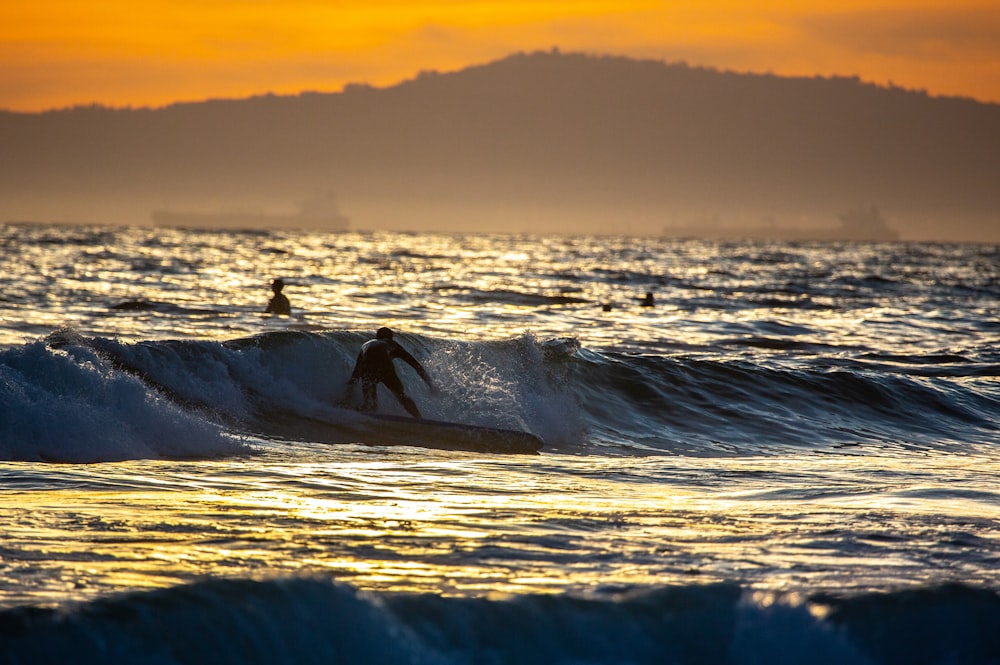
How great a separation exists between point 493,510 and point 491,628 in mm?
2666

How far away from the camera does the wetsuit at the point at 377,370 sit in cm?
1532

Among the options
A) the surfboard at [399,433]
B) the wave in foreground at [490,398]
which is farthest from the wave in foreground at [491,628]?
the surfboard at [399,433]

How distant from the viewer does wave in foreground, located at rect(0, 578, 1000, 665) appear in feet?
20.3

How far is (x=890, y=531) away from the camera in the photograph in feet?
28.8

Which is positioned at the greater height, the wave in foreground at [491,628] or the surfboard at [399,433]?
the surfboard at [399,433]

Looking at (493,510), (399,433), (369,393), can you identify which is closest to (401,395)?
(369,393)

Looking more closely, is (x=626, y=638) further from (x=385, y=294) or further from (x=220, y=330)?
(x=385, y=294)

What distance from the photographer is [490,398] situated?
16.7 meters

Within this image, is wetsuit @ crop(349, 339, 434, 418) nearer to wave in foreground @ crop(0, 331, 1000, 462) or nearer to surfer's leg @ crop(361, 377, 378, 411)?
surfer's leg @ crop(361, 377, 378, 411)

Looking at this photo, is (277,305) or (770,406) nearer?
(770,406)

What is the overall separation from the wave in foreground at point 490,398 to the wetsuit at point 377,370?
390 mm

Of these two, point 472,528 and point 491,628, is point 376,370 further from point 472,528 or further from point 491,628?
point 491,628

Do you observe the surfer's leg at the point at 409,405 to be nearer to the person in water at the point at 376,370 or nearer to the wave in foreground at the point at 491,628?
the person in water at the point at 376,370

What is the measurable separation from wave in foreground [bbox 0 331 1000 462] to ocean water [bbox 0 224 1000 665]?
62 mm
